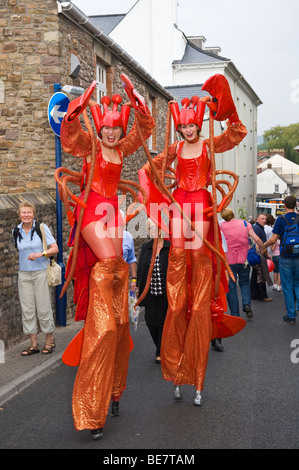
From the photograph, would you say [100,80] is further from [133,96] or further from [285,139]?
[285,139]

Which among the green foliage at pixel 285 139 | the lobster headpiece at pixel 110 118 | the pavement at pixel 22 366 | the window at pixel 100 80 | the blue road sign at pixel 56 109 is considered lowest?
the pavement at pixel 22 366

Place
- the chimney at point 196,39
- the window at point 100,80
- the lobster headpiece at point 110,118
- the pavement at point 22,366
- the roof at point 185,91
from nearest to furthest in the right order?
the lobster headpiece at point 110,118
the pavement at point 22,366
the window at point 100,80
the roof at point 185,91
the chimney at point 196,39

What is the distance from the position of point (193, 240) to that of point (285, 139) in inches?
3656

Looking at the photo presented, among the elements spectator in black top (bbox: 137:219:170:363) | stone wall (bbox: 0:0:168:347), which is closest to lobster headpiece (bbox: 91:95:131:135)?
spectator in black top (bbox: 137:219:170:363)

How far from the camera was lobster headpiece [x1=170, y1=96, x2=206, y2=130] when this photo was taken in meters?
5.16

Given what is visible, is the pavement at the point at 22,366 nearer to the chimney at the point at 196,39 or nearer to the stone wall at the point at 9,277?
the stone wall at the point at 9,277

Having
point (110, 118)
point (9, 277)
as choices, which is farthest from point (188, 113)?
point (9, 277)

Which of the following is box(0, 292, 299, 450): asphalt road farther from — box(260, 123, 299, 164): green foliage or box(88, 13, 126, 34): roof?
box(260, 123, 299, 164): green foliage

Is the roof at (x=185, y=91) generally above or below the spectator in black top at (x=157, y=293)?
above

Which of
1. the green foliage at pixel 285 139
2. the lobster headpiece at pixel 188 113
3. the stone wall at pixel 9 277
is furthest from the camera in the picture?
the green foliage at pixel 285 139

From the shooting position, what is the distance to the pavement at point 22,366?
5.88 meters

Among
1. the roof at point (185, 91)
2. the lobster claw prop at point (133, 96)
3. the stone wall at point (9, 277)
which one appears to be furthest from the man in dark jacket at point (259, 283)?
the roof at point (185, 91)

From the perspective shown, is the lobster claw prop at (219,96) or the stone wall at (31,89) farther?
the stone wall at (31,89)

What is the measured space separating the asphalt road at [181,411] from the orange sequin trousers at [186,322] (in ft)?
1.04
